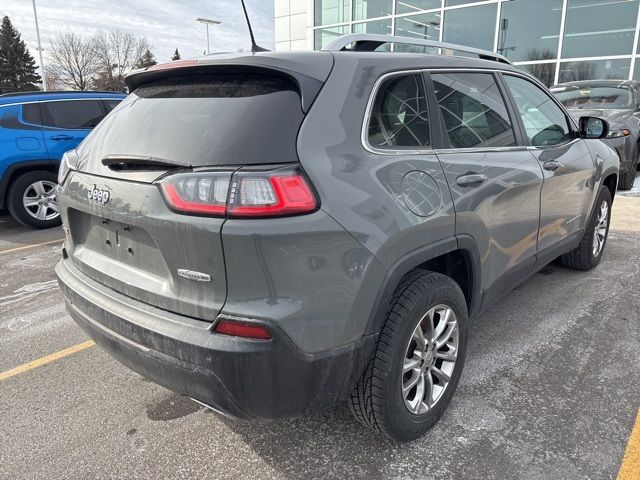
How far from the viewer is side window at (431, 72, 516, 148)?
2.51 metres

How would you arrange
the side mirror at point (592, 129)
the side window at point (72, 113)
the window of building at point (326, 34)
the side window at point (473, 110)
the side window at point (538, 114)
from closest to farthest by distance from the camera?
the side window at point (473, 110) → the side window at point (538, 114) → the side mirror at point (592, 129) → the side window at point (72, 113) → the window of building at point (326, 34)

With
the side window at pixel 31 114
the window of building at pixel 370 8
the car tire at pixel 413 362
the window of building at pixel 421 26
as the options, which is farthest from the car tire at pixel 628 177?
the window of building at pixel 370 8

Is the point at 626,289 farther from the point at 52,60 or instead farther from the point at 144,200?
the point at 52,60

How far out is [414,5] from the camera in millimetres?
17078

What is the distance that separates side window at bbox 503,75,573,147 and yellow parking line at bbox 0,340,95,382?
3.28 meters

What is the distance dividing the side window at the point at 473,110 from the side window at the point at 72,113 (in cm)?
622

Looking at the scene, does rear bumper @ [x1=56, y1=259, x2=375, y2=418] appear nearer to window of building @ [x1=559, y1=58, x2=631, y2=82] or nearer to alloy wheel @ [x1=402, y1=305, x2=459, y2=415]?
alloy wheel @ [x1=402, y1=305, x2=459, y2=415]

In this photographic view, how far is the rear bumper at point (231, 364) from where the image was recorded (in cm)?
173

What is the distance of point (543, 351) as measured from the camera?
3.18 m

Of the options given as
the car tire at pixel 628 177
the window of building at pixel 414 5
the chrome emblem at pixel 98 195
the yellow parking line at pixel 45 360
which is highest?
the window of building at pixel 414 5

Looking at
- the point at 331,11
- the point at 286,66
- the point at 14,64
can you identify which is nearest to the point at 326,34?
the point at 331,11

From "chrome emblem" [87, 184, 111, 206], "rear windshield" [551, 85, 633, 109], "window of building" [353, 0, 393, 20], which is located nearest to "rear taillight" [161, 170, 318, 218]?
"chrome emblem" [87, 184, 111, 206]

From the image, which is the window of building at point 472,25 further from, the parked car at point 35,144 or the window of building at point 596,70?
the parked car at point 35,144

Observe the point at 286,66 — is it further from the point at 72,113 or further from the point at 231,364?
the point at 72,113
